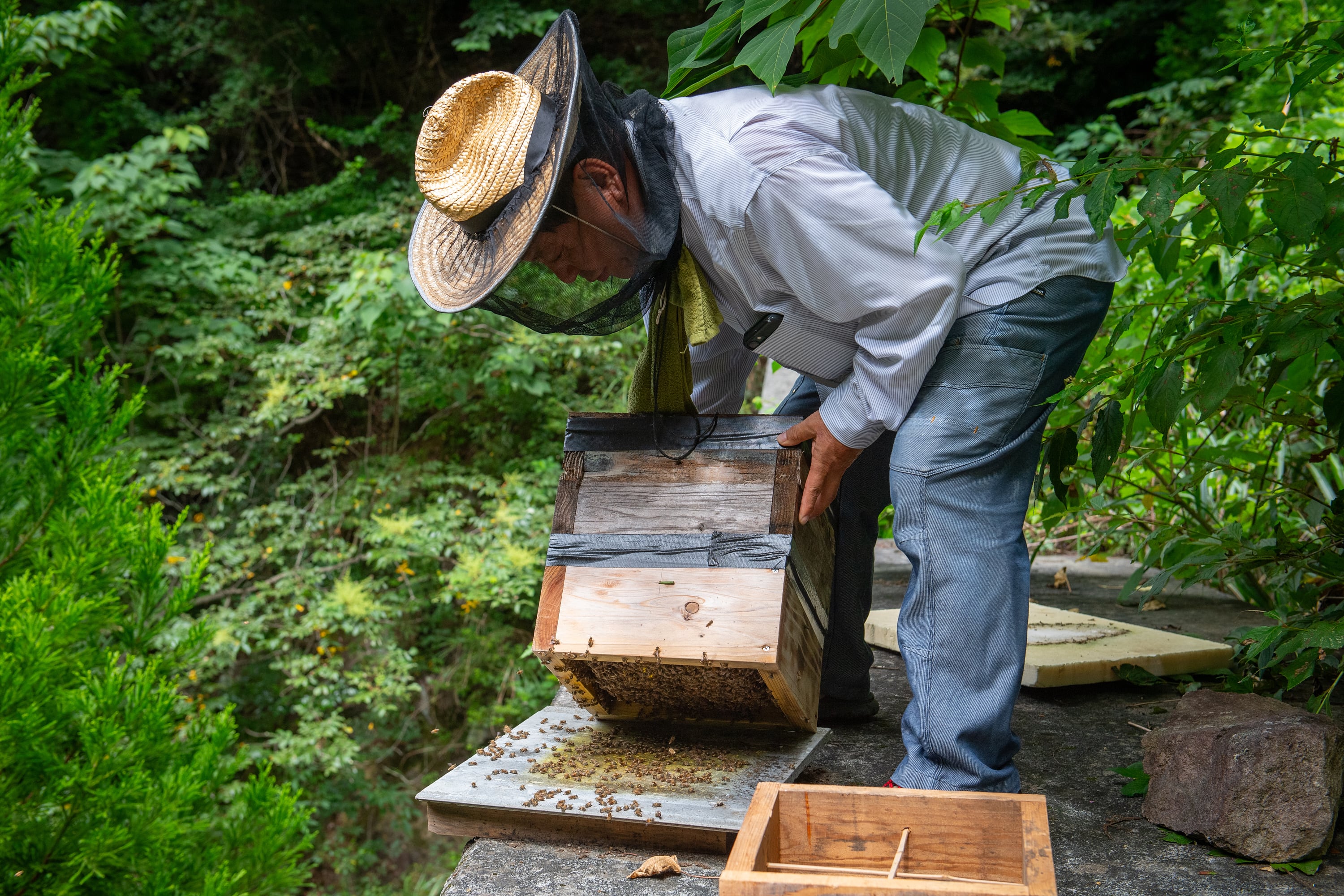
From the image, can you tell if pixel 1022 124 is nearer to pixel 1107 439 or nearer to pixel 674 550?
pixel 1107 439

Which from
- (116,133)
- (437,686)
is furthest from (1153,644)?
(116,133)

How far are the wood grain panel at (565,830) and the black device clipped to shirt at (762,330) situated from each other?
0.85 metres

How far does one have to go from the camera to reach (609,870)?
1.48 meters

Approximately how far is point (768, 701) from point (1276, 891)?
0.83 metres

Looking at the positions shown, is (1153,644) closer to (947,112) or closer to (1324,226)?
(1324,226)

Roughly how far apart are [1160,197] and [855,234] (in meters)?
0.46

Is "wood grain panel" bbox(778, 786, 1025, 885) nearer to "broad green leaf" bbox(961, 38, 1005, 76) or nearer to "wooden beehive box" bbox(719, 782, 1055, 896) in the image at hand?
"wooden beehive box" bbox(719, 782, 1055, 896)

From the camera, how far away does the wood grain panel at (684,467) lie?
179 centimetres

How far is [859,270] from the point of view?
1.55 m

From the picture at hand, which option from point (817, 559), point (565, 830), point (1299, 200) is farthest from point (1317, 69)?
point (565, 830)

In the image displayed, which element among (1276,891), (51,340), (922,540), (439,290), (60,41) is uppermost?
(60,41)

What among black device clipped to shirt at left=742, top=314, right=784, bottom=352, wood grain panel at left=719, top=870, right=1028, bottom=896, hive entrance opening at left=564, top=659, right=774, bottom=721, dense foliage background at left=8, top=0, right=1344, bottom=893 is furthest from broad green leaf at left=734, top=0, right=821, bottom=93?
wood grain panel at left=719, top=870, right=1028, bottom=896

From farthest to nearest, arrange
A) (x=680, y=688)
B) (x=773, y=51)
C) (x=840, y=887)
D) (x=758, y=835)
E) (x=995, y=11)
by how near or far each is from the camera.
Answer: (x=995, y=11) → (x=680, y=688) → (x=773, y=51) → (x=758, y=835) → (x=840, y=887)

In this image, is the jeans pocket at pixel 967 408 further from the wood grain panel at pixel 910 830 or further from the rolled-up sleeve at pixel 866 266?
the wood grain panel at pixel 910 830
